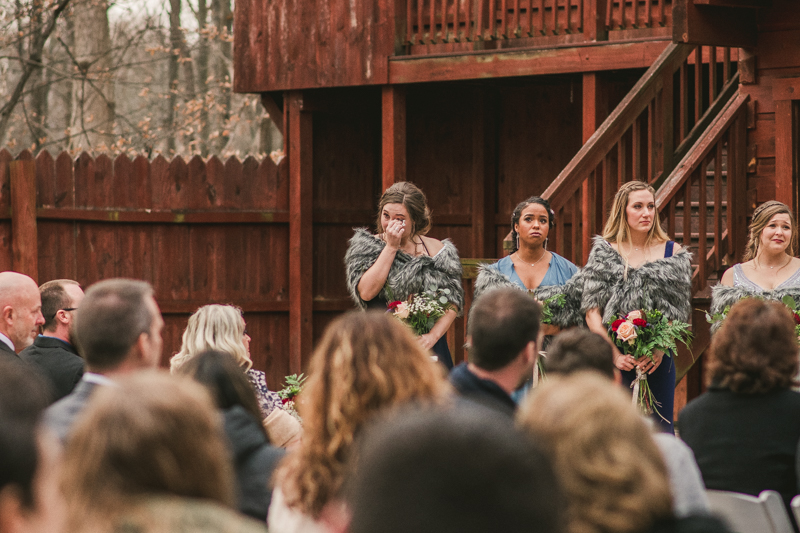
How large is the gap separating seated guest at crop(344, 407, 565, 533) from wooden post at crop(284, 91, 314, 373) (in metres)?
8.26

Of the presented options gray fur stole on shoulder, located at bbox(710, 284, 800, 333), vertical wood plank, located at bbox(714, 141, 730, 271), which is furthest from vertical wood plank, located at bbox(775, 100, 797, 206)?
gray fur stole on shoulder, located at bbox(710, 284, 800, 333)

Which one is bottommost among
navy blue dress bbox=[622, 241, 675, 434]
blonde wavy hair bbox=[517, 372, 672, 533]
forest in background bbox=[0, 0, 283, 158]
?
navy blue dress bbox=[622, 241, 675, 434]

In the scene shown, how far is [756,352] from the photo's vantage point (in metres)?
3.05

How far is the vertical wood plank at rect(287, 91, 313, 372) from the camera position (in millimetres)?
9414

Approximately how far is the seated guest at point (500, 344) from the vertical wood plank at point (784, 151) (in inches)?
174

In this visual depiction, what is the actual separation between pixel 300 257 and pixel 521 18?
9.95ft

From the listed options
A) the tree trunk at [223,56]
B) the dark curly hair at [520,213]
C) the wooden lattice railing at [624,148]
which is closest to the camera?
the dark curly hair at [520,213]

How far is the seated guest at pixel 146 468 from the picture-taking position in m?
1.46

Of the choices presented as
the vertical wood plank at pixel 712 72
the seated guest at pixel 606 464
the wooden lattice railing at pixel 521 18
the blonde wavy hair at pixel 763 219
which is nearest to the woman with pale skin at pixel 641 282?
the blonde wavy hair at pixel 763 219

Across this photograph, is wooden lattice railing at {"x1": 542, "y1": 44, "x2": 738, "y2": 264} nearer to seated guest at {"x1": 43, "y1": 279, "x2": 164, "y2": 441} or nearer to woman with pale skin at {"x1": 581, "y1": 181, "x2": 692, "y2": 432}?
woman with pale skin at {"x1": 581, "y1": 181, "x2": 692, "y2": 432}

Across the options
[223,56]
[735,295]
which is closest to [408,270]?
[735,295]

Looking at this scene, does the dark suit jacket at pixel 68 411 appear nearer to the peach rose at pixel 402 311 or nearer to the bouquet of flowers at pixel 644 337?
the peach rose at pixel 402 311

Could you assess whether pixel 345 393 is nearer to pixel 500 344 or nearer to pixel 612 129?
pixel 500 344

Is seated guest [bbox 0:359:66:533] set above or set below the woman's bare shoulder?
below
